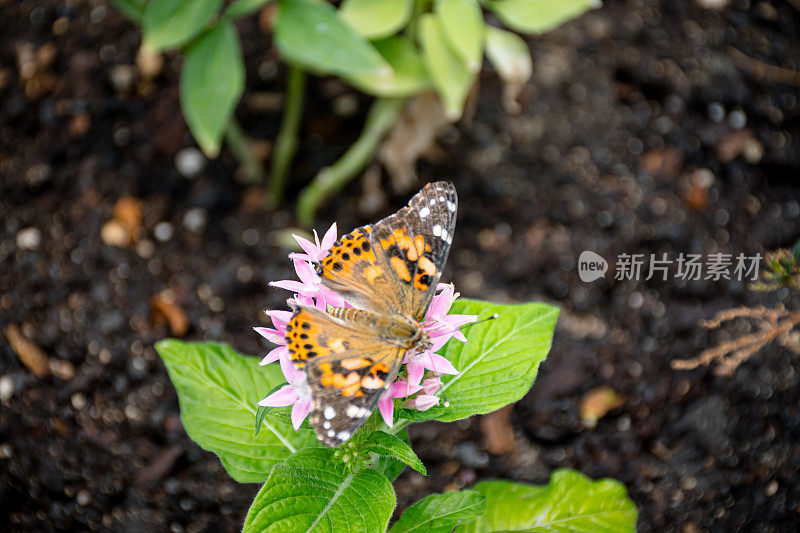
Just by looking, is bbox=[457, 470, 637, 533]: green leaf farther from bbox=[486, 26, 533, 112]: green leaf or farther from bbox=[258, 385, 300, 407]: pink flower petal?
bbox=[486, 26, 533, 112]: green leaf

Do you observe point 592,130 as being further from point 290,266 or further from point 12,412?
point 12,412

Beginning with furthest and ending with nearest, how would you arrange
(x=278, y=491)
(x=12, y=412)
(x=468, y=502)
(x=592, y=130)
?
(x=592, y=130) < (x=12, y=412) < (x=468, y=502) < (x=278, y=491)

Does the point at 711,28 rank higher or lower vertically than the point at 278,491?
lower

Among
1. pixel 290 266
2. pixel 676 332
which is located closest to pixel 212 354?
pixel 290 266

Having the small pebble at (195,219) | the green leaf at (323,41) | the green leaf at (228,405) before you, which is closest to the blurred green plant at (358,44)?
the green leaf at (323,41)

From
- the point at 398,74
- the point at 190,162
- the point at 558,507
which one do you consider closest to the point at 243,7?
the point at 398,74

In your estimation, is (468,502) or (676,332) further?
(676,332)

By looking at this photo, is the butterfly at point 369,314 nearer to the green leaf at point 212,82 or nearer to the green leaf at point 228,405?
the green leaf at point 228,405
